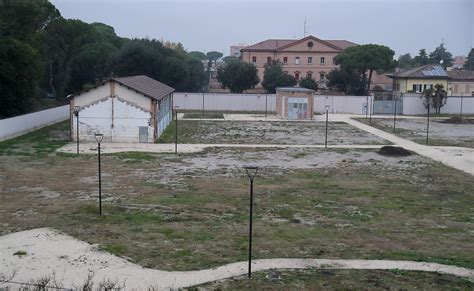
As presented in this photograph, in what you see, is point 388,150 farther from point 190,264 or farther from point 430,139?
point 190,264

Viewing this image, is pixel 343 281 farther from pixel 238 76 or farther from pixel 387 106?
pixel 238 76

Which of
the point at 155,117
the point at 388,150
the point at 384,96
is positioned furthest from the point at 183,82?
the point at 388,150

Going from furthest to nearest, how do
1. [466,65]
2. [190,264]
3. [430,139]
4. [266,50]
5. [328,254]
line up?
[466,65], [266,50], [430,139], [328,254], [190,264]

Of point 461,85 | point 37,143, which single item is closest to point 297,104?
point 37,143

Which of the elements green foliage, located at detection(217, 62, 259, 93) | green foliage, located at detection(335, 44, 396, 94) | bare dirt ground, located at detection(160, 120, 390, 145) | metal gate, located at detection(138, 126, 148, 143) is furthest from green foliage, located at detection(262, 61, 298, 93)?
metal gate, located at detection(138, 126, 148, 143)

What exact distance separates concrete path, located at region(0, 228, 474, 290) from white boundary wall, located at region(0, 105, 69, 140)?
71.8 ft

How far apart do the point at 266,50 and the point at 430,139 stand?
2153 inches

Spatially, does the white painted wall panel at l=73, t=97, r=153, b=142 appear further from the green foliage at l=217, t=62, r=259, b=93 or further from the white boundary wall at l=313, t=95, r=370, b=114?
the green foliage at l=217, t=62, r=259, b=93

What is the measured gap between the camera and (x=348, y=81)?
7250 centimetres

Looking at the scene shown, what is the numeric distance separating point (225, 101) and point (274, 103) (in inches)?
217

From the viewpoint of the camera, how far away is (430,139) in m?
38.2

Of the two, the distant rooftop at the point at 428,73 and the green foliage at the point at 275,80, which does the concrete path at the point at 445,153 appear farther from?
the green foliage at the point at 275,80

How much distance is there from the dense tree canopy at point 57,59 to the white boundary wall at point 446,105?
25.6 meters

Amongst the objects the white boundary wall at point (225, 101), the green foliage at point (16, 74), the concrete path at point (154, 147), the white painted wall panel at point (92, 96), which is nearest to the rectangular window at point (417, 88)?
the white boundary wall at point (225, 101)
